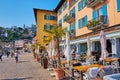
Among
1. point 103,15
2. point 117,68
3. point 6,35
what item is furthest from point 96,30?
point 6,35

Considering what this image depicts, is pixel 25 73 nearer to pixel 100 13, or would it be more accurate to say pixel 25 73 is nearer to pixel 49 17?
pixel 100 13

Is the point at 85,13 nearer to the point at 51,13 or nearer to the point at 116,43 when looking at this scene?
the point at 116,43

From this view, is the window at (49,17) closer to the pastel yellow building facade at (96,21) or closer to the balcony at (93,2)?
the pastel yellow building facade at (96,21)

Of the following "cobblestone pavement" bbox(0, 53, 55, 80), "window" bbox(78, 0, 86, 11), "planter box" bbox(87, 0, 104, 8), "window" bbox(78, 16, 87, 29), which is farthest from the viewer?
"window" bbox(78, 0, 86, 11)

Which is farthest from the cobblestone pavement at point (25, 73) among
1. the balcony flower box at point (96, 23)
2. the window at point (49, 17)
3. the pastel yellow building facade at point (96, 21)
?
the window at point (49, 17)

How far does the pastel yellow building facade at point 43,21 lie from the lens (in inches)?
2137

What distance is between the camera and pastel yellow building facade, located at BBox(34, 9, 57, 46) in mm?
54281

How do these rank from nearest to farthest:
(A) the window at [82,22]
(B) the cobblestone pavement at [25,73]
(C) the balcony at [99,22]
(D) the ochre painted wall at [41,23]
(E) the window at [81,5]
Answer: (B) the cobblestone pavement at [25,73]
(C) the balcony at [99,22]
(A) the window at [82,22]
(E) the window at [81,5]
(D) the ochre painted wall at [41,23]

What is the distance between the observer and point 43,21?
5462 cm

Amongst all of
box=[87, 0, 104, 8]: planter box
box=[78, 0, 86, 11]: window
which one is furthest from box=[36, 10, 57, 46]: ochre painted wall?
box=[87, 0, 104, 8]: planter box

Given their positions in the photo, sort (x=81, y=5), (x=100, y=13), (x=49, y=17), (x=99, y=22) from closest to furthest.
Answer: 1. (x=99, y=22)
2. (x=100, y=13)
3. (x=81, y=5)
4. (x=49, y=17)

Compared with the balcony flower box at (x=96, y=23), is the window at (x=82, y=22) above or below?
above

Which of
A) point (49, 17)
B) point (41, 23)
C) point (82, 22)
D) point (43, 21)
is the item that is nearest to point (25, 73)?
point (82, 22)

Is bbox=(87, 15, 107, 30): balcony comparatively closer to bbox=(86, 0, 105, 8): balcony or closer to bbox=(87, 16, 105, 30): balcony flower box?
bbox=(87, 16, 105, 30): balcony flower box
